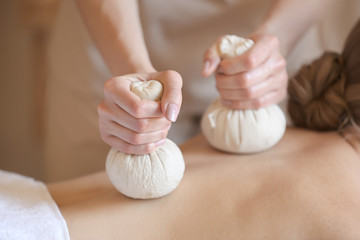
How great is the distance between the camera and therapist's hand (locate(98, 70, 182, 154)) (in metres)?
0.73

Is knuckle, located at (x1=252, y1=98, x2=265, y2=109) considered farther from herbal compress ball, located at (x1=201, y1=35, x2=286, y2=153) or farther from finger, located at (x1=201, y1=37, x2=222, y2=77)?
finger, located at (x1=201, y1=37, x2=222, y2=77)

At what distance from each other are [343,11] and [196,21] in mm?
627

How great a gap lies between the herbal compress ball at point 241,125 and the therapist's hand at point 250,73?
0.06 ft

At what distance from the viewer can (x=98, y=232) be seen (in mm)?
790

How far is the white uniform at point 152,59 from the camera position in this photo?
1.36m

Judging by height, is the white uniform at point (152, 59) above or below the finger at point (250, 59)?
below

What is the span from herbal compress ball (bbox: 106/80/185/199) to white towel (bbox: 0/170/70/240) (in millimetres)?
144

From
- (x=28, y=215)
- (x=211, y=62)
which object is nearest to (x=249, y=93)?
(x=211, y=62)

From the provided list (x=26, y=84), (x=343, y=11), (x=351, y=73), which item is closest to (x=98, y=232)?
(x=351, y=73)

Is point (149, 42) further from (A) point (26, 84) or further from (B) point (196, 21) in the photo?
(A) point (26, 84)

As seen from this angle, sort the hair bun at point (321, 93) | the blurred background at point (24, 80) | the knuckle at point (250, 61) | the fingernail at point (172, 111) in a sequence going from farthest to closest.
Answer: the blurred background at point (24, 80)
the hair bun at point (321, 93)
the knuckle at point (250, 61)
the fingernail at point (172, 111)

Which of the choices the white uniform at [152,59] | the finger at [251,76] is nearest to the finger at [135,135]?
the finger at [251,76]

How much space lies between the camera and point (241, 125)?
39.0 inches

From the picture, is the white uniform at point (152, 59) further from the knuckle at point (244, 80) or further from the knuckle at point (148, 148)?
the knuckle at point (148, 148)
